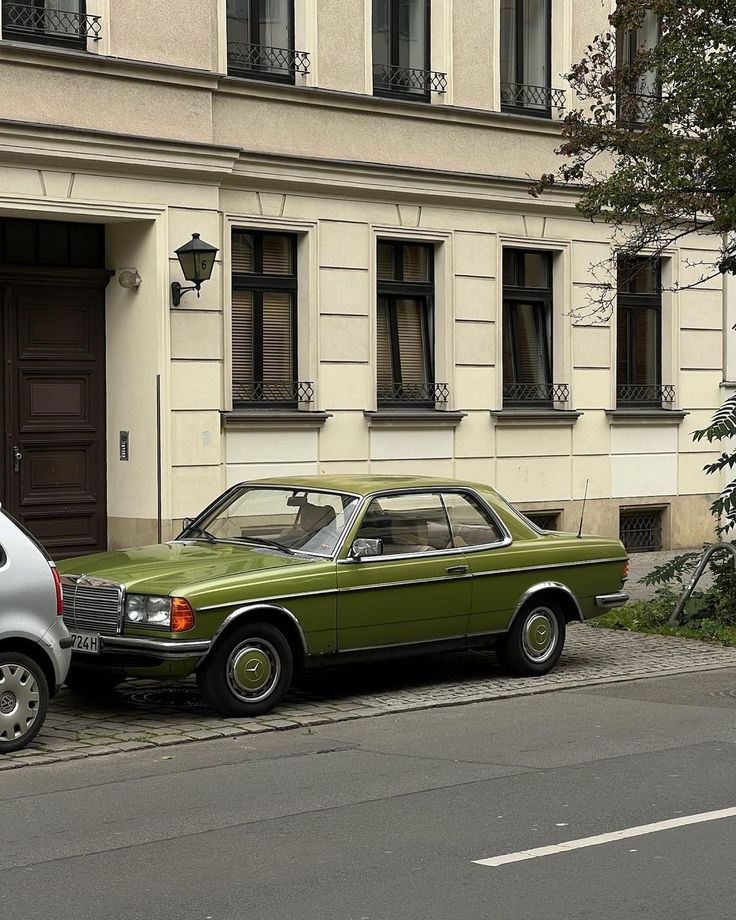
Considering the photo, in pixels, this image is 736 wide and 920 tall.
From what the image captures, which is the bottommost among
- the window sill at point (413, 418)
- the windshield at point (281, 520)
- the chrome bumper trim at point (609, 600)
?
the chrome bumper trim at point (609, 600)

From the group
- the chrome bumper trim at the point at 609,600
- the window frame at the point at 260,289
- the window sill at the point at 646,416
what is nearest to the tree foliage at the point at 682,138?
the chrome bumper trim at the point at 609,600

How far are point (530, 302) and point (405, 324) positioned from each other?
7.16 feet

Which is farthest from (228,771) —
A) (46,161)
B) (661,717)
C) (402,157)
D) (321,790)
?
(402,157)

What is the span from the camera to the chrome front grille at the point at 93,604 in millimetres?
9938

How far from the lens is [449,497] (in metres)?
11.6

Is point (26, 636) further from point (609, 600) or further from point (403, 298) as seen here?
point (403, 298)

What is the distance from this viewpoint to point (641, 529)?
22.0 meters

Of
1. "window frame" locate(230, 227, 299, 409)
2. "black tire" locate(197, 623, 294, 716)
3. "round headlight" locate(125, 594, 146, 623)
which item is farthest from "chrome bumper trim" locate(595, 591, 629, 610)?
"window frame" locate(230, 227, 299, 409)

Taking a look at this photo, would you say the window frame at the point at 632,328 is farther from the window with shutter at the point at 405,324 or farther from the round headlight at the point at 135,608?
the round headlight at the point at 135,608

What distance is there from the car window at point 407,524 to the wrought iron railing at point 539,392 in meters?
9.38

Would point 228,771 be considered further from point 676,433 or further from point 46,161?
point 676,433

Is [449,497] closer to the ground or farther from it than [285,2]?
closer to the ground

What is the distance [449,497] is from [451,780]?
3.73 m

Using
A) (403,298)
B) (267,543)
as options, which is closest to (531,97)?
(403,298)
